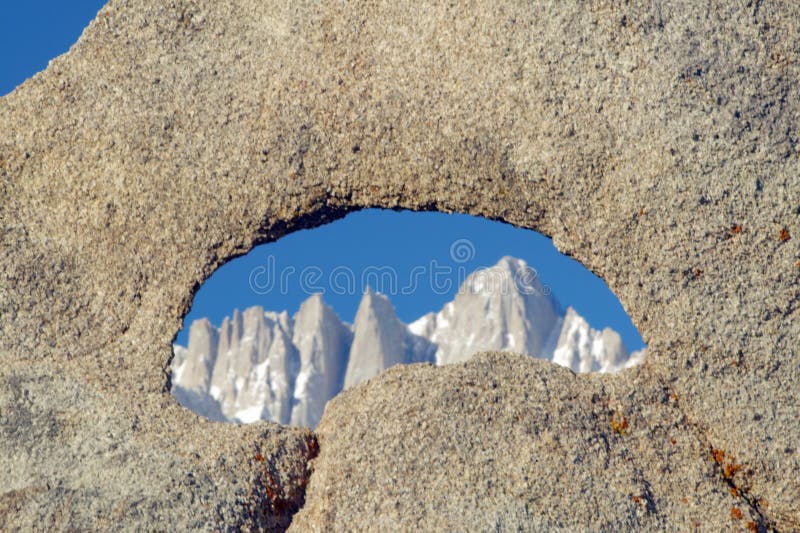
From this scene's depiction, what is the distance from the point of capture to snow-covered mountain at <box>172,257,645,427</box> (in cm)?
12675

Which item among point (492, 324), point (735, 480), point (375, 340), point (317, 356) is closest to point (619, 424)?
point (735, 480)

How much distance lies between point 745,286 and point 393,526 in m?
4.28

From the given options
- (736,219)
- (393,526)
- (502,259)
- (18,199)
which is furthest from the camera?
(502,259)

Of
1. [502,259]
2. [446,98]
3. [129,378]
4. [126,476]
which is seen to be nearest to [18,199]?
[129,378]

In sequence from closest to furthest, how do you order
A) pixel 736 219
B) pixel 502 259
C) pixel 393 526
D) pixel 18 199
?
pixel 393 526 → pixel 736 219 → pixel 18 199 → pixel 502 259

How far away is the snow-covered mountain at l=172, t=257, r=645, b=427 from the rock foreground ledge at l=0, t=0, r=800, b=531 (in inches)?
4250

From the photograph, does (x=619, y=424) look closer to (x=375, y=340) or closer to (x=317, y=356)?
(x=375, y=340)

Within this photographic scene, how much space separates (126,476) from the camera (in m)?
10.3

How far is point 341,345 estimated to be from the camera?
134125 mm

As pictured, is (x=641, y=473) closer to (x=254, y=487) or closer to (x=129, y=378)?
(x=254, y=487)

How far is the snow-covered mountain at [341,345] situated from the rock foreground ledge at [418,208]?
107948mm

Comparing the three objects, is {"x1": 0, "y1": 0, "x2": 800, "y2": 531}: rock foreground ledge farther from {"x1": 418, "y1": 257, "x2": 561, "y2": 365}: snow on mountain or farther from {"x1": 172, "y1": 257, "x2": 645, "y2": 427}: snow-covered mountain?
{"x1": 418, "y1": 257, "x2": 561, "y2": 365}: snow on mountain

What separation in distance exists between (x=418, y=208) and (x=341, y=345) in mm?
123154

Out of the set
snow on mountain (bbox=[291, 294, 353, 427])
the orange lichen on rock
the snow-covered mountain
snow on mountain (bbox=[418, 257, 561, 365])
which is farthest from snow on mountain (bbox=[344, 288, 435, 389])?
the orange lichen on rock
